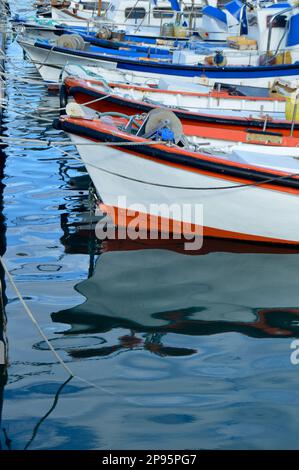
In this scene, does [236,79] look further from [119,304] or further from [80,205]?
[119,304]

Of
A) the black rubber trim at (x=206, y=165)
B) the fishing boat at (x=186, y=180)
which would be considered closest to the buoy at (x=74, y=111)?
the fishing boat at (x=186, y=180)

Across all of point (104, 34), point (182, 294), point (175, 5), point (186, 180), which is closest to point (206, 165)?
point (186, 180)

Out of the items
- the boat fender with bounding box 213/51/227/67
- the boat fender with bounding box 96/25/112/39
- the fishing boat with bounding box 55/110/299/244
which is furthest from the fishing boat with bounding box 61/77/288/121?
the boat fender with bounding box 96/25/112/39

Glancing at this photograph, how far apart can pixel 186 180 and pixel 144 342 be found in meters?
2.70

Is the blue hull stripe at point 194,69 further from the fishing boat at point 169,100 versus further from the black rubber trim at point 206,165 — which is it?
the black rubber trim at point 206,165

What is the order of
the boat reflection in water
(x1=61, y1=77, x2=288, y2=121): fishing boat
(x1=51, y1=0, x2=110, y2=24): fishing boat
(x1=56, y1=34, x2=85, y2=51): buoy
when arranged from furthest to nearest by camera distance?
(x1=51, y1=0, x2=110, y2=24): fishing boat
(x1=56, y1=34, x2=85, y2=51): buoy
(x1=61, y1=77, x2=288, y2=121): fishing boat
the boat reflection in water

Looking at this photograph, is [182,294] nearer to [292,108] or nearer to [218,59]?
[292,108]

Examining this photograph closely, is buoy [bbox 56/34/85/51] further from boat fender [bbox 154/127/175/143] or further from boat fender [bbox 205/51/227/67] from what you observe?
boat fender [bbox 154/127/175/143]

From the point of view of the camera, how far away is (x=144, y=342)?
6.62 meters

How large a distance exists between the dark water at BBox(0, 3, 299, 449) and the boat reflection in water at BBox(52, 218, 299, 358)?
18mm

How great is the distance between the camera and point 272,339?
6.77 meters

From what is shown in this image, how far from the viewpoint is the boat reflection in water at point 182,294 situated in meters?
6.90

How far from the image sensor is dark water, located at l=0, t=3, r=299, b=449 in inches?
206

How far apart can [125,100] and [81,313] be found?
654 centimetres
